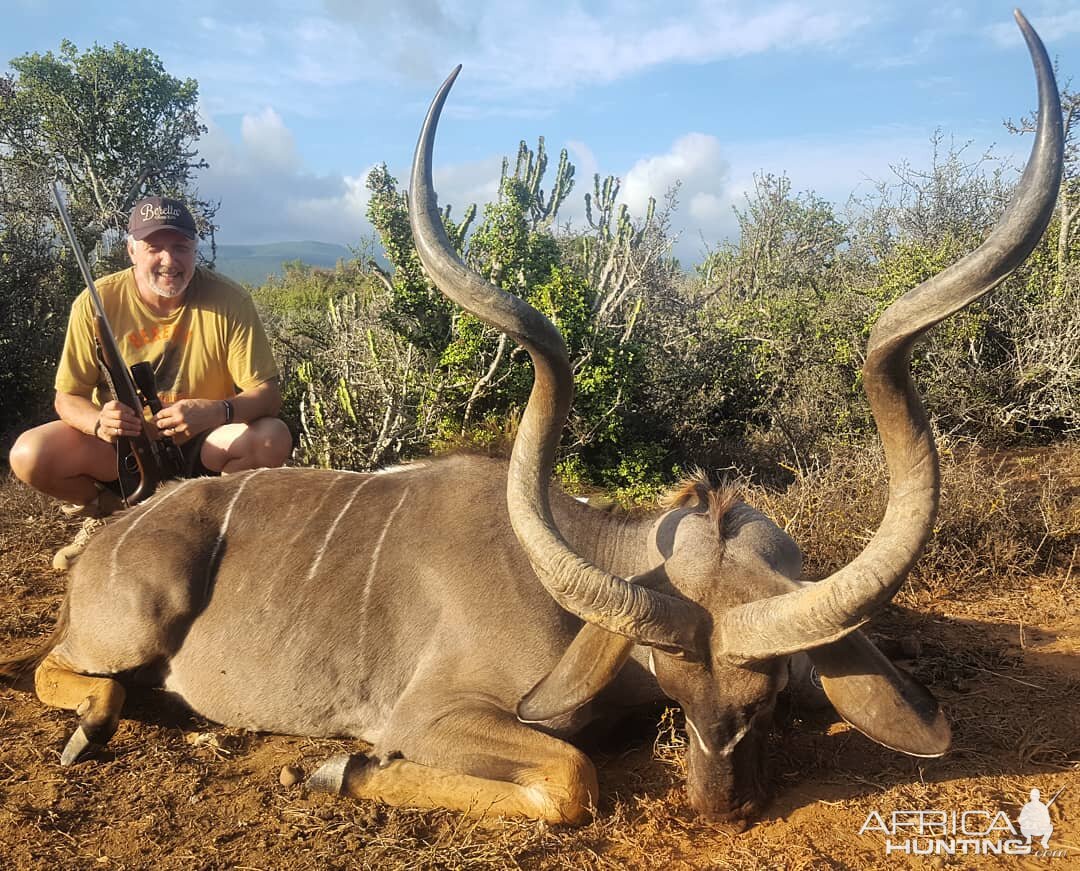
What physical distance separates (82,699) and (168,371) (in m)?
2.21

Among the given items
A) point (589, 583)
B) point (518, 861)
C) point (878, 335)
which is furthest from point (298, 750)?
point (878, 335)

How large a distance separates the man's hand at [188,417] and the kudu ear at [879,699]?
3.66 m

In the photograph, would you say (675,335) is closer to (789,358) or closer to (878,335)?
(789,358)

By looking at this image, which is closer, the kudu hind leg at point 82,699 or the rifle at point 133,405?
the kudu hind leg at point 82,699

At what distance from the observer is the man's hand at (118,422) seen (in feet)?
15.7

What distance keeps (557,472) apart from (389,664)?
3567mm

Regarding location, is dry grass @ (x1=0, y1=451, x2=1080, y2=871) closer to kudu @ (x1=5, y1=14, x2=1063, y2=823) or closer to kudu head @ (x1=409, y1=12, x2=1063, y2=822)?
kudu @ (x1=5, y1=14, x2=1063, y2=823)

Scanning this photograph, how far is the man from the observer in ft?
16.5

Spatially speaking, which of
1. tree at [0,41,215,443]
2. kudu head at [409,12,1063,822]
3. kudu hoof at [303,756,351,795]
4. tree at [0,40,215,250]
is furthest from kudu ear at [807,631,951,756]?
tree at [0,40,215,250]

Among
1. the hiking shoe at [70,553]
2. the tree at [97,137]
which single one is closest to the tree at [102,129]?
the tree at [97,137]

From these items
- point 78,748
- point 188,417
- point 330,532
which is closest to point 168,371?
point 188,417

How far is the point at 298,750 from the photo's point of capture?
3.57 meters

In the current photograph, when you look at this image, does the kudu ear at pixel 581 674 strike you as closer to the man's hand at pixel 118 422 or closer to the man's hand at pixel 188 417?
the man's hand at pixel 188 417

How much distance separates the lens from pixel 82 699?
3738mm
